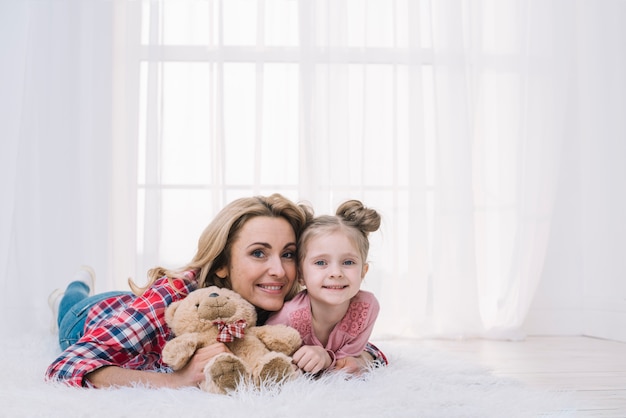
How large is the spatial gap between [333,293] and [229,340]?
0.32 m

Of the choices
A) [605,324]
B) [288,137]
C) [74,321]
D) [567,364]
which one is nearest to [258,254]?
[74,321]

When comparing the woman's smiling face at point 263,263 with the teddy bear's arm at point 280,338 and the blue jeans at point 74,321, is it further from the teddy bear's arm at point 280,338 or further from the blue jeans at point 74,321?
the blue jeans at point 74,321

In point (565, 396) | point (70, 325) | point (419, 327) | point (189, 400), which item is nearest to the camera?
point (189, 400)

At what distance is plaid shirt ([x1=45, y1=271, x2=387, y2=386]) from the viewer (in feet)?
5.09

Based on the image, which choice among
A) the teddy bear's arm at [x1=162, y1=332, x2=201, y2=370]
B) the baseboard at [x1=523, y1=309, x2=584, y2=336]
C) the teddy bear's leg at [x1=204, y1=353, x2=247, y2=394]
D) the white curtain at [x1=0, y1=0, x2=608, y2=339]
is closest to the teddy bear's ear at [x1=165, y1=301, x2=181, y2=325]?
the teddy bear's arm at [x1=162, y1=332, x2=201, y2=370]

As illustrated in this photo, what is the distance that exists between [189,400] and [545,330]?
2.75 meters

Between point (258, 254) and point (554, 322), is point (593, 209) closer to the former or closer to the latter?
point (554, 322)

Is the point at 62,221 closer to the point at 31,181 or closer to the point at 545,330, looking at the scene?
the point at 31,181

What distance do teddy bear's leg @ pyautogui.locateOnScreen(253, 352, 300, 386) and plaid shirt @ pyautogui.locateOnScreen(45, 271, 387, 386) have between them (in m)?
0.35

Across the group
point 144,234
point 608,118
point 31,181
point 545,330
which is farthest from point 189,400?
point 608,118

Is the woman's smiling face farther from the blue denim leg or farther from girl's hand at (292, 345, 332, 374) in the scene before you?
the blue denim leg

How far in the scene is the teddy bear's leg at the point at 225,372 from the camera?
144cm

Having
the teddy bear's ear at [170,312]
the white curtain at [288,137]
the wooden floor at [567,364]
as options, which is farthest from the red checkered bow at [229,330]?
the white curtain at [288,137]

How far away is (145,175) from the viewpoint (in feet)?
10.9
